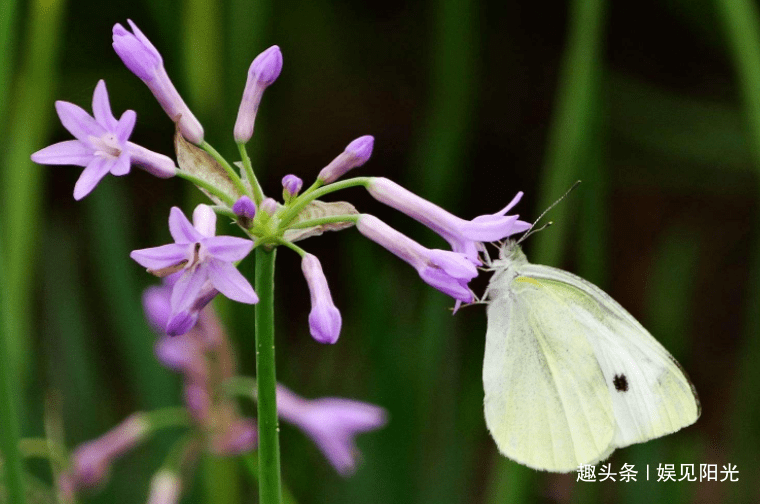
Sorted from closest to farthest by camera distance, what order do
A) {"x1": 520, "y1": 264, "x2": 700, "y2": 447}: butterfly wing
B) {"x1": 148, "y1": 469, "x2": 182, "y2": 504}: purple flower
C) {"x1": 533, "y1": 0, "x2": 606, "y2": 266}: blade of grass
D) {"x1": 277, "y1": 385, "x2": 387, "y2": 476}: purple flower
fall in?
{"x1": 148, "y1": 469, "x2": 182, "y2": 504}: purple flower, {"x1": 520, "y1": 264, "x2": 700, "y2": 447}: butterfly wing, {"x1": 533, "y1": 0, "x2": 606, "y2": 266}: blade of grass, {"x1": 277, "y1": 385, "x2": 387, "y2": 476}: purple flower

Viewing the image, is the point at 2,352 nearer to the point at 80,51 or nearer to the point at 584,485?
the point at 584,485

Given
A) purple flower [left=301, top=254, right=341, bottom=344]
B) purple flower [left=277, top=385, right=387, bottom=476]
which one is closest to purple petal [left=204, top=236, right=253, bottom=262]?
purple flower [left=301, top=254, right=341, bottom=344]

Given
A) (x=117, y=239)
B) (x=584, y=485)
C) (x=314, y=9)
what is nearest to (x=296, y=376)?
(x=117, y=239)

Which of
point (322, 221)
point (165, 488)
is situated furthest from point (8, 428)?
point (165, 488)

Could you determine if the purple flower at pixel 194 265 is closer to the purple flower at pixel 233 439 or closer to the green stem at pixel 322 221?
the green stem at pixel 322 221

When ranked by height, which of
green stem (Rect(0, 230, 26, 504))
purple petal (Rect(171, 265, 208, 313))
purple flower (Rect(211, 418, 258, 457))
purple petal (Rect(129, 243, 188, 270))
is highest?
purple petal (Rect(129, 243, 188, 270))

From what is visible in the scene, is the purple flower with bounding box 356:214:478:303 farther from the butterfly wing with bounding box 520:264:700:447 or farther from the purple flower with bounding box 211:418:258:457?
the purple flower with bounding box 211:418:258:457

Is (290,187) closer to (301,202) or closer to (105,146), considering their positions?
(301,202)
